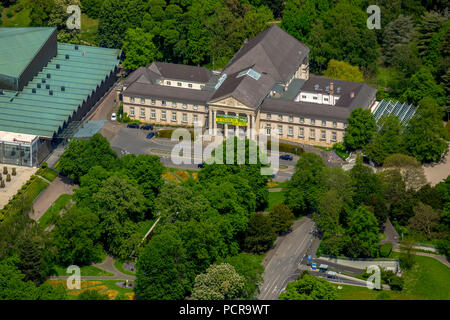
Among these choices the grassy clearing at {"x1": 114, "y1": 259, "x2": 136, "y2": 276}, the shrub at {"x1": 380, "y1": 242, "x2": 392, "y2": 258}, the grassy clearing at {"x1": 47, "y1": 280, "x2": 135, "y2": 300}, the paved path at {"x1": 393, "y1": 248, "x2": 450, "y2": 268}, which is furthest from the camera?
the shrub at {"x1": 380, "y1": 242, "x2": 392, "y2": 258}

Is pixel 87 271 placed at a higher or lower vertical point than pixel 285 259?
lower

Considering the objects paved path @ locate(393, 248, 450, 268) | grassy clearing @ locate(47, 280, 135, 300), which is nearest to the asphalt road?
paved path @ locate(393, 248, 450, 268)

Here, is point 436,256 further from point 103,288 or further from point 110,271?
point 103,288

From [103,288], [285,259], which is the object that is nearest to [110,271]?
[103,288]

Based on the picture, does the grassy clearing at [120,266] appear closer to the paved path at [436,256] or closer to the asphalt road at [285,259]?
the asphalt road at [285,259]

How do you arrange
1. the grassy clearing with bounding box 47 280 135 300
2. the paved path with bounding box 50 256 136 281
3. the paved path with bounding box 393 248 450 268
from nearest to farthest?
the grassy clearing with bounding box 47 280 135 300 < the paved path with bounding box 50 256 136 281 < the paved path with bounding box 393 248 450 268

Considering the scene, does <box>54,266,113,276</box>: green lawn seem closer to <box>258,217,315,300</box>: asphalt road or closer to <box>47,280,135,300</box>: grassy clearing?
<box>47,280,135,300</box>: grassy clearing

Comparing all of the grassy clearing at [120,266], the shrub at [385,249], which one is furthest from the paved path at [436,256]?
the grassy clearing at [120,266]
